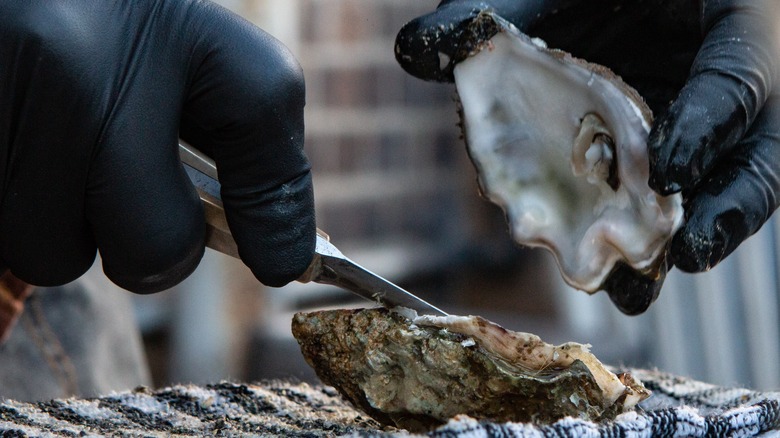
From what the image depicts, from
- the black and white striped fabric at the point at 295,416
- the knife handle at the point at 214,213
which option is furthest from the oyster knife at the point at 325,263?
the black and white striped fabric at the point at 295,416

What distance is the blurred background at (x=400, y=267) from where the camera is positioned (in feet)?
8.23

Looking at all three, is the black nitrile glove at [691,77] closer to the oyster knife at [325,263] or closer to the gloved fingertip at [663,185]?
the gloved fingertip at [663,185]

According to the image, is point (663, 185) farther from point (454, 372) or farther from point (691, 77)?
point (454, 372)

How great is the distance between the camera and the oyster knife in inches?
35.5

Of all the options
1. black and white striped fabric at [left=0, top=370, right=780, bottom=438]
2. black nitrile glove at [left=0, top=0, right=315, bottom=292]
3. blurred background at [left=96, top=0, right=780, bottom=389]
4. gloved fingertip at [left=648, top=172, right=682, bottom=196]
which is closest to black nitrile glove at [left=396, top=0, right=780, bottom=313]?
gloved fingertip at [left=648, top=172, right=682, bottom=196]

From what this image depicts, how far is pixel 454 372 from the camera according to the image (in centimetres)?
83

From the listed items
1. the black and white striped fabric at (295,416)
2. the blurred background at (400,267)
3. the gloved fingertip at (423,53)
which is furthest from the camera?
the blurred background at (400,267)

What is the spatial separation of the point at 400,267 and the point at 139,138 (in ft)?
8.69

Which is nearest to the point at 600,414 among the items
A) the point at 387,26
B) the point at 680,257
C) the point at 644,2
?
the point at 680,257

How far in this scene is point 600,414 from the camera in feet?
2.58

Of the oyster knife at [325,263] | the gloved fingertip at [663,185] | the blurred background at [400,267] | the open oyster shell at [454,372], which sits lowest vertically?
the blurred background at [400,267]

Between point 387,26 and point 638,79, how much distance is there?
2.38 metres

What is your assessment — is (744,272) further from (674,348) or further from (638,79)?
(638,79)

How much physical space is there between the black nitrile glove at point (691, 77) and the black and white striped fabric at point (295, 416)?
0.13 meters
